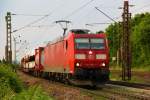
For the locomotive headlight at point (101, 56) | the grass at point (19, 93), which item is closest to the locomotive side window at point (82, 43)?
the locomotive headlight at point (101, 56)

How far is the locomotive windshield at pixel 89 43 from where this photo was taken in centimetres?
3256

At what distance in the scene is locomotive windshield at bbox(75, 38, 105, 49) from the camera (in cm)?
3256

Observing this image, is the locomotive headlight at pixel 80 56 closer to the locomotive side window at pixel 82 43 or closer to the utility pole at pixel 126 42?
the locomotive side window at pixel 82 43

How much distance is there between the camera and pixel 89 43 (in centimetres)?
3262

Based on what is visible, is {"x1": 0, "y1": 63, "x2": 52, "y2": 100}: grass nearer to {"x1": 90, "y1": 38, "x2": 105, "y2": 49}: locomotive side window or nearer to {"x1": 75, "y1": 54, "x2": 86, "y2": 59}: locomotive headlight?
{"x1": 75, "y1": 54, "x2": 86, "y2": 59}: locomotive headlight

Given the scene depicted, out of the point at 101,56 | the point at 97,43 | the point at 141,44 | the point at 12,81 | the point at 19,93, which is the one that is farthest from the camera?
the point at 141,44

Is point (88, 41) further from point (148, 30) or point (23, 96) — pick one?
point (148, 30)

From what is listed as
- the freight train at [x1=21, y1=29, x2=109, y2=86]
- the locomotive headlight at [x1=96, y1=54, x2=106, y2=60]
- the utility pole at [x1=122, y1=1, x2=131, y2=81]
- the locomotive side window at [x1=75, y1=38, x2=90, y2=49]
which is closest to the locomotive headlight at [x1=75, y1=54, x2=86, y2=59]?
the freight train at [x1=21, y1=29, x2=109, y2=86]

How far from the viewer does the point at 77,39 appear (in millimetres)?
32594

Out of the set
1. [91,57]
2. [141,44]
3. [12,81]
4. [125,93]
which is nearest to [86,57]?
[91,57]

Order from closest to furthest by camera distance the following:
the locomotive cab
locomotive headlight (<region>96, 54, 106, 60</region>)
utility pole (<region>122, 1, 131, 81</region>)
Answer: the locomotive cab, locomotive headlight (<region>96, 54, 106, 60</region>), utility pole (<region>122, 1, 131, 81</region>)

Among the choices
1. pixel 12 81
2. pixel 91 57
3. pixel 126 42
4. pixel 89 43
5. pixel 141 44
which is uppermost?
pixel 141 44

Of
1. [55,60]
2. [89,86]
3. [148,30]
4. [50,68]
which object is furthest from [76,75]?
[148,30]

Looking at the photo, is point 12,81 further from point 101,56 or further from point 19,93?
point 19,93
